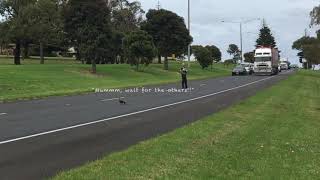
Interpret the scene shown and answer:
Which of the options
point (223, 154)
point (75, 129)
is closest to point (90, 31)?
point (75, 129)

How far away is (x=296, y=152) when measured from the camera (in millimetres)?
11703

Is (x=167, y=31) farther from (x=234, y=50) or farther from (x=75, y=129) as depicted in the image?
(x=234, y=50)

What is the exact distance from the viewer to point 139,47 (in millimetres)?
63594

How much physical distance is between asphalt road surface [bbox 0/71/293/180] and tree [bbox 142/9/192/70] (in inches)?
1939

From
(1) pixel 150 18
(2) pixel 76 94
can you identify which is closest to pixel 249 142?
(2) pixel 76 94

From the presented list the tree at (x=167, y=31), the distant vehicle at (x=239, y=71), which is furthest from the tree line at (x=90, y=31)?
the distant vehicle at (x=239, y=71)

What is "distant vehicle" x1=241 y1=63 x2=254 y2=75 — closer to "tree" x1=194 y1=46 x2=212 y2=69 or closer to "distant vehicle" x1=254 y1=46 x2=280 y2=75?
"tree" x1=194 y1=46 x2=212 y2=69

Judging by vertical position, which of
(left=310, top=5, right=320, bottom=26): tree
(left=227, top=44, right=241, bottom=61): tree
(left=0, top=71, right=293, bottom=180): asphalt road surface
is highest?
(left=310, top=5, right=320, bottom=26): tree

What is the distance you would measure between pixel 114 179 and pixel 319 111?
1617 centimetres

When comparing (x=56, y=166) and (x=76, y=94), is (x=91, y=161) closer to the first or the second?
(x=56, y=166)

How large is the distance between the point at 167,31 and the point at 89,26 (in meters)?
21.4

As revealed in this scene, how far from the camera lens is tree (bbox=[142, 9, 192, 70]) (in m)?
75.7

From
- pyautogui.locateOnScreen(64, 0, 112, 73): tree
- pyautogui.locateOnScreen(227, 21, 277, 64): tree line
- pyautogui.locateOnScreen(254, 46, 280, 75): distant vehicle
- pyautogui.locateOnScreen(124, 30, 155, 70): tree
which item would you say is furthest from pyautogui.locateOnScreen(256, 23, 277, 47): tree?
pyautogui.locateOnScreen(64, 0, 112, 73): tree

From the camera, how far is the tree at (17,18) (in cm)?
7375
